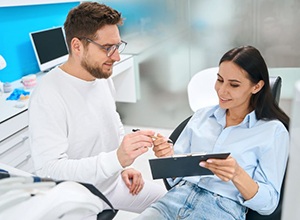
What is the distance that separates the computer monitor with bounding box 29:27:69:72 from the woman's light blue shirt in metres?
1.74

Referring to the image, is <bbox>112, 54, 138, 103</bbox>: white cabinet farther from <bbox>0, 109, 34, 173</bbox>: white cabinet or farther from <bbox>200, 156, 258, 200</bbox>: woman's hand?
<bbox>200, 156, 258, 200</bbox>: woman's hand

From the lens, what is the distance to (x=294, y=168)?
1.40 ft

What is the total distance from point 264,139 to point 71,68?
0.88 meters

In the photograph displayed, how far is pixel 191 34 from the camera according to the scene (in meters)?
3.09

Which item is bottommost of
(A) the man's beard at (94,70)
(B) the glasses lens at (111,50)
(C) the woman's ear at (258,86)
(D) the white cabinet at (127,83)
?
(D) the white cabinet at (127,83)

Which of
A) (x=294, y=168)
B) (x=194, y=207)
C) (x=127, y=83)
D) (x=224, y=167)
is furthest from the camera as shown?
(x=127, y=83)

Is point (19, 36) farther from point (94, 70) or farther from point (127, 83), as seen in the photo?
point (94, 70)

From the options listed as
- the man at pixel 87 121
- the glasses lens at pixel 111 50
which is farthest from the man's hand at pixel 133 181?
the glasses lens at pixel 111 50

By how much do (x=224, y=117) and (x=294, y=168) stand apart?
1118 mm

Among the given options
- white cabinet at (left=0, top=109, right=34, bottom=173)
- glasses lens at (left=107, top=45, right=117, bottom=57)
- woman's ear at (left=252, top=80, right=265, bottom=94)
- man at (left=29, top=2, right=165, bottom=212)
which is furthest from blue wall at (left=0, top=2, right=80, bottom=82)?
woman's ear at (left=252, top=80, right=265, bottom=94)

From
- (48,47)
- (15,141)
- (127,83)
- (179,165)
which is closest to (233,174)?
(179,165)

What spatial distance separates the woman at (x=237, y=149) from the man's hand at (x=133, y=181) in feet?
0.55

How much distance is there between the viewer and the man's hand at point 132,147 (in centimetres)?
121

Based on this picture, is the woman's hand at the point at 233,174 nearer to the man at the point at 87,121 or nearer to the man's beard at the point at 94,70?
the man at the point at 87,121
